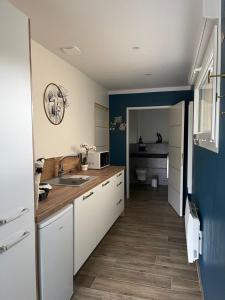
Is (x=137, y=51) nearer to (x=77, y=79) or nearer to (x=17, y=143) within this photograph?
(x=77, y=79)

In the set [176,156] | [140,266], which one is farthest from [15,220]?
[176,156]

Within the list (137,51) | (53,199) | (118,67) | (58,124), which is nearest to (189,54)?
(137,51)

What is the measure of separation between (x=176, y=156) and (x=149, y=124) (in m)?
2.91

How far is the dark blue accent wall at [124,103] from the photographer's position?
4.76m

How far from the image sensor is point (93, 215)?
8.14ft

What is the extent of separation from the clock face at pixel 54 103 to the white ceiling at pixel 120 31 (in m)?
0.44

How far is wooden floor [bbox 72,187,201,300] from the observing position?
204 cm

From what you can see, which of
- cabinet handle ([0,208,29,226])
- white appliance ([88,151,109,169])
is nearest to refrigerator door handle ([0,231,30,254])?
cabinet handle ([0,208,29,226])

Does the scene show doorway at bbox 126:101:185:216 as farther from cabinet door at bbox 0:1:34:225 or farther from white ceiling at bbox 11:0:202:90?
cabinet door at bbox 0:1:34:225

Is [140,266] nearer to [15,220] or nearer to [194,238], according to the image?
[194,238]

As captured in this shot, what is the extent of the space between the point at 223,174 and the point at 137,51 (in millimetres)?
2024

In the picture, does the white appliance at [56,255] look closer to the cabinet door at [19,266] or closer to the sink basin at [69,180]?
the cabinet door at [19,266]

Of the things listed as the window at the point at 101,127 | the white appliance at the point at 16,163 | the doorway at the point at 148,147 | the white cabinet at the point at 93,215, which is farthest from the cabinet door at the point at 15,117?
the doorway at the point at 148,147

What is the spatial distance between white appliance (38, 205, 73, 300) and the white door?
2.66 meters
